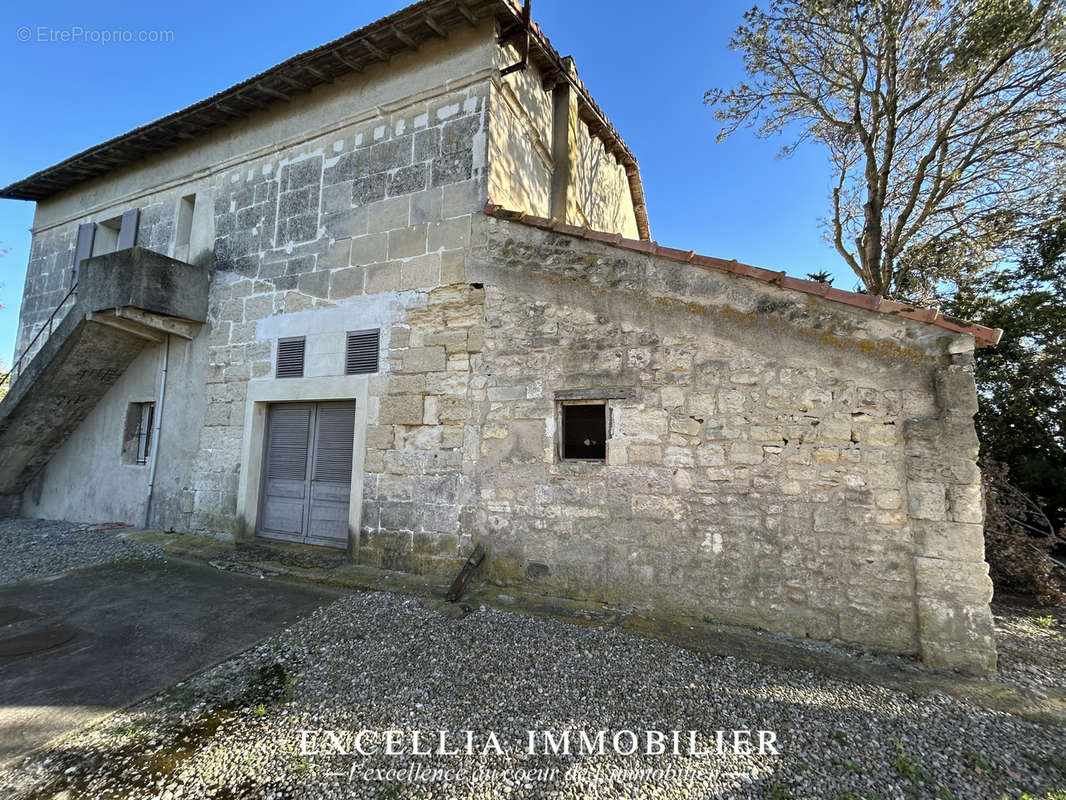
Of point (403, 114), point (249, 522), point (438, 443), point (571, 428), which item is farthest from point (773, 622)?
point (403, 114)

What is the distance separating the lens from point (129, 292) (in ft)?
19.7

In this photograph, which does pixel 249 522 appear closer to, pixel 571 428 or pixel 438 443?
pixel 438 443

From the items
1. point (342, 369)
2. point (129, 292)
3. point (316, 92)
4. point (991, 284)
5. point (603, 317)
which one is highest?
point (316, 92)

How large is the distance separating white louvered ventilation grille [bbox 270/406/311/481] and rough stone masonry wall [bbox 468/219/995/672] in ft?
8.77

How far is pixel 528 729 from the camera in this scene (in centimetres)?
243

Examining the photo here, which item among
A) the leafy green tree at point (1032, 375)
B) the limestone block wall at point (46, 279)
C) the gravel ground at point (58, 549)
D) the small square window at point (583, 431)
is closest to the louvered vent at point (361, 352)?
the small square window at point (583, 431)

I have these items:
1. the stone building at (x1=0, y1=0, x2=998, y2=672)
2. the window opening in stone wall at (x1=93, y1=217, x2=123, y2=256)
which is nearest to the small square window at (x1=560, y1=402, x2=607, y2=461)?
the stone building at (x1=0, y1=0, x2=998, y2=672)

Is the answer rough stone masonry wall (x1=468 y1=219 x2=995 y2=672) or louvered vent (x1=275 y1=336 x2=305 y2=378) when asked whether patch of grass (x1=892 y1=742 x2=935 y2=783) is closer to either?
rough stone masonry wall (x1=468 y1=219 x2=995 y2=672)

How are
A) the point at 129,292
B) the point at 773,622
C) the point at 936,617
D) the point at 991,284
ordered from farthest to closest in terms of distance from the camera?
1. the point at 991,284
2. the point at 129,292
3. the point at 773,622
4. the point at 936,617

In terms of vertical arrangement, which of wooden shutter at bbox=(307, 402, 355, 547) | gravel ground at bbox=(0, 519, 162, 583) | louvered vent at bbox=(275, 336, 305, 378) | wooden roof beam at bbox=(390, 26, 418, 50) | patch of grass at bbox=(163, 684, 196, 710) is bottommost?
patch of grass at bbox=(163, 684, 196, 710)

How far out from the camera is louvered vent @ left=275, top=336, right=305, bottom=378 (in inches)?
232

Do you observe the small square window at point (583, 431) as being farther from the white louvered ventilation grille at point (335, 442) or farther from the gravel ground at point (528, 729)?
the white louvered ventilation grille at point (335, 442)

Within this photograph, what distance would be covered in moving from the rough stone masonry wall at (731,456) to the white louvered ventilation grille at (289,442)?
267 centimetres

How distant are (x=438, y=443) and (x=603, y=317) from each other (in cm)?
216
